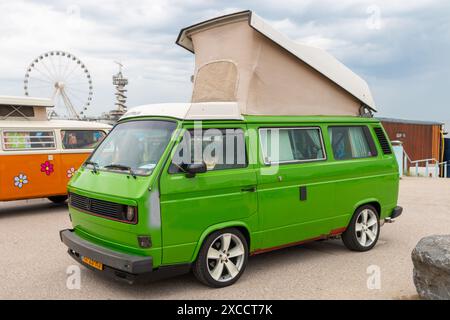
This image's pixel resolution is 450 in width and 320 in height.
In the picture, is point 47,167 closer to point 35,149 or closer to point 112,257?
point 35,149

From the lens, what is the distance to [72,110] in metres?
53.8

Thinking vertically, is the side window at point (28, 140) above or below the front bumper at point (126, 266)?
above

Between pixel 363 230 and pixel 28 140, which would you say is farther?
pixel 28 140

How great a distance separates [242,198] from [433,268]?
2.16 m

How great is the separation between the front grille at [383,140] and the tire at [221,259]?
3.14m

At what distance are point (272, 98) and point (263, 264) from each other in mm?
2307

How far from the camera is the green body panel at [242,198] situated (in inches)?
189

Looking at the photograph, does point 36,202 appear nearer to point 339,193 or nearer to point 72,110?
point 339,193

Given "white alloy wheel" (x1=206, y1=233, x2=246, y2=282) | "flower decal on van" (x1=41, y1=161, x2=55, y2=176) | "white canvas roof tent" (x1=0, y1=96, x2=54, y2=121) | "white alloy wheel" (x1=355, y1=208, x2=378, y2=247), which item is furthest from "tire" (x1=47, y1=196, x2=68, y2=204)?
"white alloy wheel" (x1=355, y1=208, x2=378, y2=247)

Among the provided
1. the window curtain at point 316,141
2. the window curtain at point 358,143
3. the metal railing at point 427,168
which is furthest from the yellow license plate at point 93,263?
the metal railing at point 427,168

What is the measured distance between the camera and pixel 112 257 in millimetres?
4801

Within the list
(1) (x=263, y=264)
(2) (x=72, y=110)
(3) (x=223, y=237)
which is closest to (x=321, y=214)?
(1) (x=263, y=264)

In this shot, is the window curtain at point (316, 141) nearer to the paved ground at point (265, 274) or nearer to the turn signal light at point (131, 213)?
the paved ground at point (265, 274)

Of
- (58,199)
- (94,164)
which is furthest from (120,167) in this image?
(58,199)
